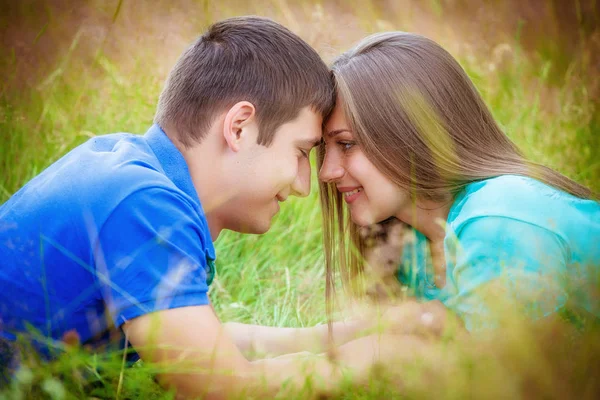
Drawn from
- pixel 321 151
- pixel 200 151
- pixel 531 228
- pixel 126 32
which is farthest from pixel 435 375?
pixel 126 32

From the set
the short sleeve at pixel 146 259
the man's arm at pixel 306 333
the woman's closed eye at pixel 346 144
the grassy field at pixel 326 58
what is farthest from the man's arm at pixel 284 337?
the short sleeve at pixel 146 259

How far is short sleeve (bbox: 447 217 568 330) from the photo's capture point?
1.46 metres

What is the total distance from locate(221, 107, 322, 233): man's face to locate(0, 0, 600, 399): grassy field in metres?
0.50

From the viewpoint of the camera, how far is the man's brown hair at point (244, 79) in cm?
205

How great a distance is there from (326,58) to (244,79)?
0.62 metres

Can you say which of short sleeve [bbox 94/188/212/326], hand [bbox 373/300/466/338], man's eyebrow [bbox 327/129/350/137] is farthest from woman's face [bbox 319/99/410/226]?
short sleeve [bbox 94/188/212/326]

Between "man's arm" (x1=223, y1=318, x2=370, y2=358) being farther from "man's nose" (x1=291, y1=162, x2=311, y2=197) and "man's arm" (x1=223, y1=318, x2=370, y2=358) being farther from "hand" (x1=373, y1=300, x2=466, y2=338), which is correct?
"man's nose" (x1=291, y1=162, x2=311, y2=197)

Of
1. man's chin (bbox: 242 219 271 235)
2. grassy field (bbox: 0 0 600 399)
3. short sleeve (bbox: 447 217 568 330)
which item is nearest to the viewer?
grassy field (bbox: 0 0 600 399)

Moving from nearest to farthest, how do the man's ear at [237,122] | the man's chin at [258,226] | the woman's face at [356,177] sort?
the man's ear at [237,122] < the man's chin at [258,226] < the woman's face at [356,177]

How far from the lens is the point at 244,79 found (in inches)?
82.2

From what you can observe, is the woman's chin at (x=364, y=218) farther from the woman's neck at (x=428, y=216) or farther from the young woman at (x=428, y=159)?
the woman's neck at (x=428, y=216)

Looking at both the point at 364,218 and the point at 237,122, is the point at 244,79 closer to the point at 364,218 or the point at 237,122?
the point at 237,122

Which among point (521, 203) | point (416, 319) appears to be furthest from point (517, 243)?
point (416, 319)

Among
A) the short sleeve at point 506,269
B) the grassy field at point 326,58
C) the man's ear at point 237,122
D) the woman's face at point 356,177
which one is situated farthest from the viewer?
the woman's face at point 356,177
